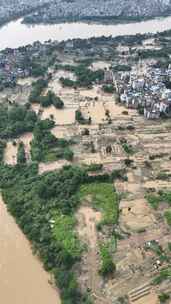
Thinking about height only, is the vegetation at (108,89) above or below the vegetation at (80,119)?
below

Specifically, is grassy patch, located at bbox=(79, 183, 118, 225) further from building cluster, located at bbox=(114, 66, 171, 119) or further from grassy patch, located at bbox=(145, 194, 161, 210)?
building cluster, located at bbox=(114, 66, 171, 119)

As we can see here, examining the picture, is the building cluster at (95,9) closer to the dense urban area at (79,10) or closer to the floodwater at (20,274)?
the dense urban area at (79,10)

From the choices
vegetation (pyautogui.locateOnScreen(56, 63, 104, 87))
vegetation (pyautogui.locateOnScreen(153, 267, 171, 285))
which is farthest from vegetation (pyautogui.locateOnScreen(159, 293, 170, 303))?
vegetation (pyautogui.locateOnScreen(56, 63, 104, 87))

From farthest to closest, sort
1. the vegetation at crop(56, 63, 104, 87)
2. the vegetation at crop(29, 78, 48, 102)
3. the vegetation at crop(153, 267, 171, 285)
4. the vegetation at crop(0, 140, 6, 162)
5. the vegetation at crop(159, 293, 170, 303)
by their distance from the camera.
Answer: the vegetation at crop(56, 63, 104, 87), the vegetation at crop(29, 78, 48, 102), the vegetation at crop(0, 140, 6, 162), the vegetation at crop(153, 267, 171, 285), the vegetation at crop(159, 293, 170, 303)

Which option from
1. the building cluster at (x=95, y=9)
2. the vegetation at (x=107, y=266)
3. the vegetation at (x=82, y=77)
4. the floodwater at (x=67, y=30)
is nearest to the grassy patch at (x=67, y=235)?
the vegetation at (x=107, y=266)

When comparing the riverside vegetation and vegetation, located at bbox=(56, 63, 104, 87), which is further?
vegetation, located at bbox=(56, 63, 104, 87)

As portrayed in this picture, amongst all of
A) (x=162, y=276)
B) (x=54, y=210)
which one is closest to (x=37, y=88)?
(x=54, y=210)
